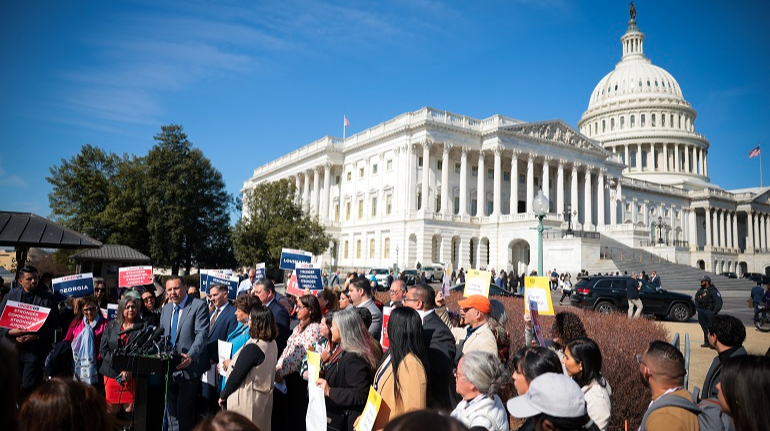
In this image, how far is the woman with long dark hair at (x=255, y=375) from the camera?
17.1 feet

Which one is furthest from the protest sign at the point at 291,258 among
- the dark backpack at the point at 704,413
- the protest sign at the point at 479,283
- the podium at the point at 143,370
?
the dark backpack at the point at 704,413

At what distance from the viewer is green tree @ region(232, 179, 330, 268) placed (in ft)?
128

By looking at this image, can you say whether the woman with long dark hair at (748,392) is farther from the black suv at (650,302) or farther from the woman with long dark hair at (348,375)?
the black suv at (650,302)

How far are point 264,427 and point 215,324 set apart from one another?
220 cm

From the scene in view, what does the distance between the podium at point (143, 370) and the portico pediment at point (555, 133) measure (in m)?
54.7

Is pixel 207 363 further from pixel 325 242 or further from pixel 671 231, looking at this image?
→ pixel 671 231

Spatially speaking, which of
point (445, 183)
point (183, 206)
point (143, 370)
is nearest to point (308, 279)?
point (143, 370)

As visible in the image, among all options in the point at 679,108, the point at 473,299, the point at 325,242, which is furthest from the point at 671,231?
the point at 473,299

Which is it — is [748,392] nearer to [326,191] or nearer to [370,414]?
[370,414]

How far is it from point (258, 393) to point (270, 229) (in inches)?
1355

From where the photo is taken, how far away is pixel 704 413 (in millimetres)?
3617

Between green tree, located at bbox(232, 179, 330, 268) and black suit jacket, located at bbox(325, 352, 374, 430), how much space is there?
34135mm

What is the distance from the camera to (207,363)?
6.73 metres

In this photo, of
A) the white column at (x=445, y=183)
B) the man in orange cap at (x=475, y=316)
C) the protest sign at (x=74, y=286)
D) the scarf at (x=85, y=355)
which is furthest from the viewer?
the white column at (x=445, y=183)
